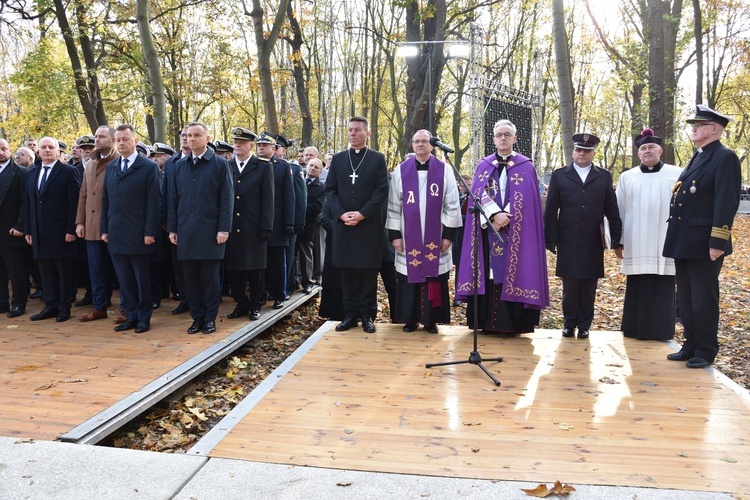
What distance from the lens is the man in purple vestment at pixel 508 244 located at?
6.13m

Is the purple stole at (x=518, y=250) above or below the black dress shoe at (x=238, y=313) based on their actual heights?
above

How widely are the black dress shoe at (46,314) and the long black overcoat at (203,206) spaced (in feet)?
6.99

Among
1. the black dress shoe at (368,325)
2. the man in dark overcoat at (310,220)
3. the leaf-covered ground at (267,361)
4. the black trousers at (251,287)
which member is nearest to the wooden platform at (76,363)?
the black trousers at (251,287)

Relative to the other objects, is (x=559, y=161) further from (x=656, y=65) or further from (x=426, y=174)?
(x=426, y=174)

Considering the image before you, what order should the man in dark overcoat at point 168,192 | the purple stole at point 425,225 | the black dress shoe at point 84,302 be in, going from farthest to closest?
the black dress shoe at point 84,302
the man in dark overcoat at point 168,192
the purple stole at point 425,225

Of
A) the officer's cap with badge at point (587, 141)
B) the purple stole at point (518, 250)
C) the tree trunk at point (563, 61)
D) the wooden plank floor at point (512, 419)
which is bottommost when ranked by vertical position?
the wooden plank floor at point (512, 419)

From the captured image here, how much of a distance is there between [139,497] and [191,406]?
7.44 ft

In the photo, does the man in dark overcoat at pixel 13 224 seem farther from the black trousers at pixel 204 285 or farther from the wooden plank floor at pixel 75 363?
the black trousers at pixel 204 285

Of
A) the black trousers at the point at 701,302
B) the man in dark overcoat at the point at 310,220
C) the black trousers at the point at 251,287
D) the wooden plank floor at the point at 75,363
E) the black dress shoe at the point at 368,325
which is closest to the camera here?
the wooden plank floor at the point at 75,363

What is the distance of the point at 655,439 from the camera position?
3799 mm

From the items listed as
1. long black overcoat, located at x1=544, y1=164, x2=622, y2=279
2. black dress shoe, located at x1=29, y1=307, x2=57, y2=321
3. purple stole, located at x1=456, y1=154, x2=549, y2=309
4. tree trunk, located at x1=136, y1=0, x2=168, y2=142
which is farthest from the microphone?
tree trunk, located at x1=136, y1=0, x2=168, y2=142

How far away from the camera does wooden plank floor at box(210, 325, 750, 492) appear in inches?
134

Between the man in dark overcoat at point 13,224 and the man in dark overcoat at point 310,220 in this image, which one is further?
the man in dark overcoat at point 310,220

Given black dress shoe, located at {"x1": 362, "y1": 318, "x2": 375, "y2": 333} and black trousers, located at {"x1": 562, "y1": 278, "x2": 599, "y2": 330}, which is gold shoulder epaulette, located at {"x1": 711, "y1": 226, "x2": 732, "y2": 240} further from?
black dress shoe, located at {"x1": 362, "y1": 318, "x2": 375, "y2": 333}
